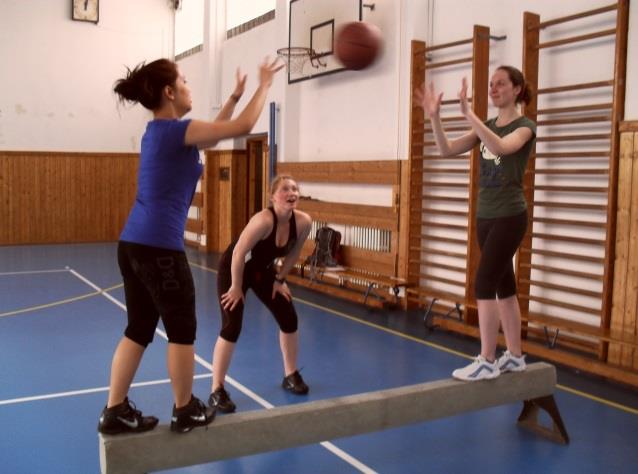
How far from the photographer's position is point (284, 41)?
9930 mm

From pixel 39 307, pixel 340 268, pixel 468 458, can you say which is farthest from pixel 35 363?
pixel 340 268

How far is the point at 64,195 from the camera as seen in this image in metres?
13.9

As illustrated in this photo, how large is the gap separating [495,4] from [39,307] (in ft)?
18.4

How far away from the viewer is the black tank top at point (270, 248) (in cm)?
403

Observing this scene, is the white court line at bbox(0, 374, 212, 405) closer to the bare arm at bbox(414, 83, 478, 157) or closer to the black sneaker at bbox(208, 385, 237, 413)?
the black sneaker at bbox(208, 385, 237, 413)

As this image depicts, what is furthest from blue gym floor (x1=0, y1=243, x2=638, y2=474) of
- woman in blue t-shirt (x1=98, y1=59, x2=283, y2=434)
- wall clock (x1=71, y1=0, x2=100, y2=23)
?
wall clock (x1=71, y1=0, x2=100, y2=23)

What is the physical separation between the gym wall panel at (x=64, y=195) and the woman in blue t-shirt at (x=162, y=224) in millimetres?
12085

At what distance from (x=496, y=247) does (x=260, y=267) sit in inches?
58.9

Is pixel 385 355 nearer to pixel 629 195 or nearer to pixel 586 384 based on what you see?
pixel 586 384

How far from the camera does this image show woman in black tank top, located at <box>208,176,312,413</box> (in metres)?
3.93

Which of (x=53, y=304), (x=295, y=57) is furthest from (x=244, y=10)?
(x=53, y=304)

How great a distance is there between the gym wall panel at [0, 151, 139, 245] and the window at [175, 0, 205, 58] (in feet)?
8.70

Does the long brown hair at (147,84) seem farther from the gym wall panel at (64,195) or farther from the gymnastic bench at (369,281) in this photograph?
the gym wall panel at (64,195)

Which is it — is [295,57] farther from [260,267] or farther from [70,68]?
[70,68]
